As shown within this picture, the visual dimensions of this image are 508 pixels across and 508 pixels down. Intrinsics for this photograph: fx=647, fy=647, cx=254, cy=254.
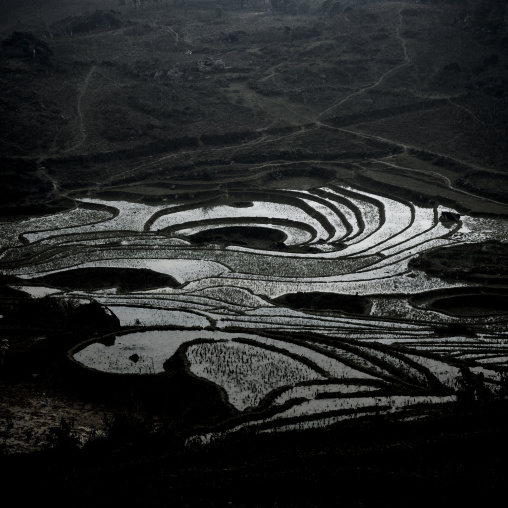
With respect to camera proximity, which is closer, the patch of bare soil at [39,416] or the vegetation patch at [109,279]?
the patch of bare soil at [39,416]

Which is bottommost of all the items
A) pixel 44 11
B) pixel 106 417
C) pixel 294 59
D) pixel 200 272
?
pixel 106 417

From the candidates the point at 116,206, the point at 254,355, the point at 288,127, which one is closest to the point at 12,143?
the point at 116,206

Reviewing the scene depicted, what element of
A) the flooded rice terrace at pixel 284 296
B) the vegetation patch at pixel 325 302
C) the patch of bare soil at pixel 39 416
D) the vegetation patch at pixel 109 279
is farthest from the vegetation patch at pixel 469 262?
the patch of bare soil at pixel 39 416

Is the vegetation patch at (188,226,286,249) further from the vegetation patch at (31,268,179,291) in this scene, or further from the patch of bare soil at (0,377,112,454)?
the patch of bare soil at (0,377,112,454)

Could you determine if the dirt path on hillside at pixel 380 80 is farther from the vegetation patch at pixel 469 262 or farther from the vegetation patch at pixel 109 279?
the vegetation patch at pixel 109 279

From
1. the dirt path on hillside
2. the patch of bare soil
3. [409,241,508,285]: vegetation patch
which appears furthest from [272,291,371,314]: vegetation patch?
the dirt path on hillside

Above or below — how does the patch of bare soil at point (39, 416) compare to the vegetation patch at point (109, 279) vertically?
below

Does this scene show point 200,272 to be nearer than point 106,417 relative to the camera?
No

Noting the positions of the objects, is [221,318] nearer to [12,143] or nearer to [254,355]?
[254,355]

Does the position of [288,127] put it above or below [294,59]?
below
